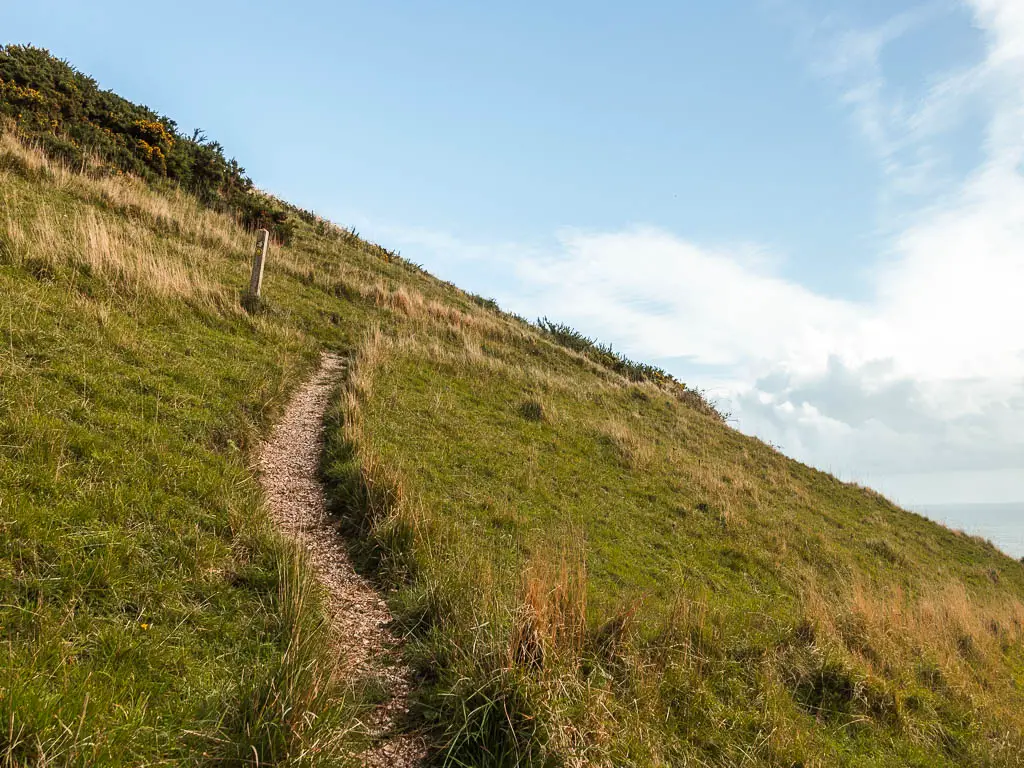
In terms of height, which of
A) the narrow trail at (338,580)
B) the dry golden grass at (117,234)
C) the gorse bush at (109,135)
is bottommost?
the narrow trail at (338,580)

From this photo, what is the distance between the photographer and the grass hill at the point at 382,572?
3.68 meters

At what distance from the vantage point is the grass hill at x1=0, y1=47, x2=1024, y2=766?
3.68 metres

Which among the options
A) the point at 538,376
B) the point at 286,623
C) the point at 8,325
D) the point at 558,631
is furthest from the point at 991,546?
the point at 8,325

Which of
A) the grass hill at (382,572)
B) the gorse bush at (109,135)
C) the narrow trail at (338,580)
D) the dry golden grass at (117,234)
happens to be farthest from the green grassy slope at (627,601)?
the gorse bush at (109,135)

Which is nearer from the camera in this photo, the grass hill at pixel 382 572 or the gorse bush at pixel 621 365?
the grass hill at pixel 382 572

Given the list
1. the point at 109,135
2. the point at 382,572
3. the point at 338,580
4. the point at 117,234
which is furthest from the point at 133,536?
the point at 109,135

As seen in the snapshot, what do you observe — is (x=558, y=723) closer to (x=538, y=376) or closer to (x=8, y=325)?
(x=8, y=325)

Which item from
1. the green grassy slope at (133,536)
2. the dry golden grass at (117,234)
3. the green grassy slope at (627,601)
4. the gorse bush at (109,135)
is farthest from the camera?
the gorse bush at (109,135)

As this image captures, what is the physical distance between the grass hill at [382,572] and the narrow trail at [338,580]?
187 millimetres

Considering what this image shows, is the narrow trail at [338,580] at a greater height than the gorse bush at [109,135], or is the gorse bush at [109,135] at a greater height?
the gorse bush at [109,135]

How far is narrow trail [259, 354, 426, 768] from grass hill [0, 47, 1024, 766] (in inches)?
7.4

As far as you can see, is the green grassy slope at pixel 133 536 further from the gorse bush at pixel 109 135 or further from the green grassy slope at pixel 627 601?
the gorse bush at pixel 109 135

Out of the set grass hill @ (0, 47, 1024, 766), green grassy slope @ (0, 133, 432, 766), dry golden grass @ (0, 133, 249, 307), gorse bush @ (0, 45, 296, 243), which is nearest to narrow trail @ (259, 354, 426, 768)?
grass hill @ (0, 47, 1024, 766)

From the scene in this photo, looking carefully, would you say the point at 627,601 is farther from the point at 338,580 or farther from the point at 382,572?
the point at 338,580
